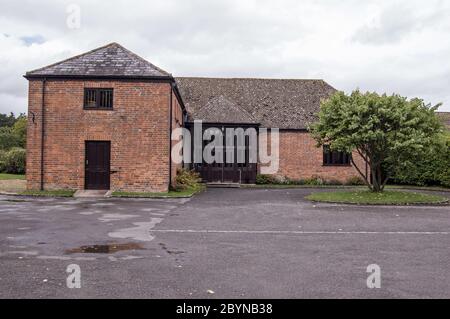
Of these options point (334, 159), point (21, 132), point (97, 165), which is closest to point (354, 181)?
point (334, 159)

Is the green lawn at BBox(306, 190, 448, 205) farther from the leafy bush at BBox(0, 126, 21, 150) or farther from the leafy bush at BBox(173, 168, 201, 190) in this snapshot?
the leafy bush at BBox(0, 126, 21, 150)

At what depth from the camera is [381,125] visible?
61.7ft

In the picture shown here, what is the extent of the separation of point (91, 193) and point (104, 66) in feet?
18.1

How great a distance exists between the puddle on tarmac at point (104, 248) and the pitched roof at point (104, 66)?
12.4m

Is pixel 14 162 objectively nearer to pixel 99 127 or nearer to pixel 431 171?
pixel 99 127

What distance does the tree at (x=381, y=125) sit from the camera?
18.0m

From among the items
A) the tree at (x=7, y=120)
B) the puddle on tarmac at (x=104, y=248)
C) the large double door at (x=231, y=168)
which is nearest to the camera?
the puddle on tarmac at (x=104, y=248)

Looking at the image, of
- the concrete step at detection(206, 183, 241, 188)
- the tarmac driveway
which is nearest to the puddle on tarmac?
the tarmac driveway

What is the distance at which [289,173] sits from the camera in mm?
29703

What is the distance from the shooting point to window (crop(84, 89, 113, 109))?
20.5 m

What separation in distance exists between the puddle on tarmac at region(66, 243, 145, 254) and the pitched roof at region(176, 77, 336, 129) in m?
20.5

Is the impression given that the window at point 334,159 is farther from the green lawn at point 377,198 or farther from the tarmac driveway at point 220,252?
the tarmac driveway at point 220,252

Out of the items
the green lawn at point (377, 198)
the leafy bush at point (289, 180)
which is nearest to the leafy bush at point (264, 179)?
the leafy bush at point (289, 180)
